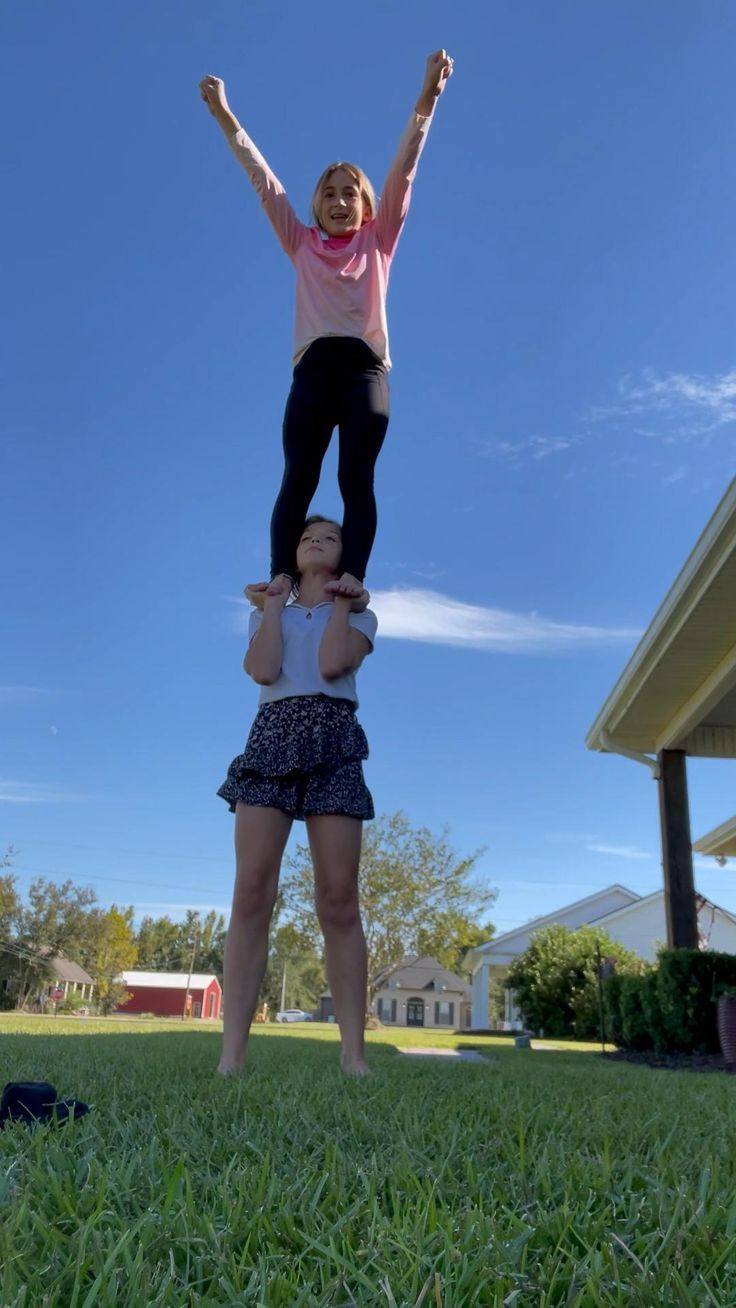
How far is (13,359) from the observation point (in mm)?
16719

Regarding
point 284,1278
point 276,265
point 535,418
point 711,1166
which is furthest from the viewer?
point 535,418

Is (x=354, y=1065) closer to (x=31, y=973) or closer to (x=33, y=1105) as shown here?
(x=33, y=1105)

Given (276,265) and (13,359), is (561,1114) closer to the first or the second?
(276,265)

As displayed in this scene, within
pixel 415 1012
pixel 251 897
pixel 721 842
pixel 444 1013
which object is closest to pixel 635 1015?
pixel 721 842

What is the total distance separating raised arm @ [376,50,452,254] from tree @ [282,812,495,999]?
2816 cm

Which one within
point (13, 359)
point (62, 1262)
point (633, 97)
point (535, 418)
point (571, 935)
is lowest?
point (62, 1262)

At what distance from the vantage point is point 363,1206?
970 millimetres

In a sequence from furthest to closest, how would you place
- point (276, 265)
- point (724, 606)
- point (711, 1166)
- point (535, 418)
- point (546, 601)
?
1. point (546, 601)
2. point (535, 418)
3. point (724, 606)
4. point (276, 265)
5. point (711, 1166)

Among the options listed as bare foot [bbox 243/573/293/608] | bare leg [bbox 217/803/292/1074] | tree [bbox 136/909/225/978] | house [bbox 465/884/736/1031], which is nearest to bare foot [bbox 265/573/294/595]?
bare foot [bbox 243/573/293/608]

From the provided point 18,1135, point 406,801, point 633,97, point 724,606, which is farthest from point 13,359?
point 406,801

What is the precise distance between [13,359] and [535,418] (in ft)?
31.6

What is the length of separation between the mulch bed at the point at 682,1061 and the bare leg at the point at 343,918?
15.4ft

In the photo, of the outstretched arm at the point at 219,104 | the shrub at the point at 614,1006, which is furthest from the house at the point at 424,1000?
the outstretched arm at the point at 219,104

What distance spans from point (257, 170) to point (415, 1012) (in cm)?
5857
